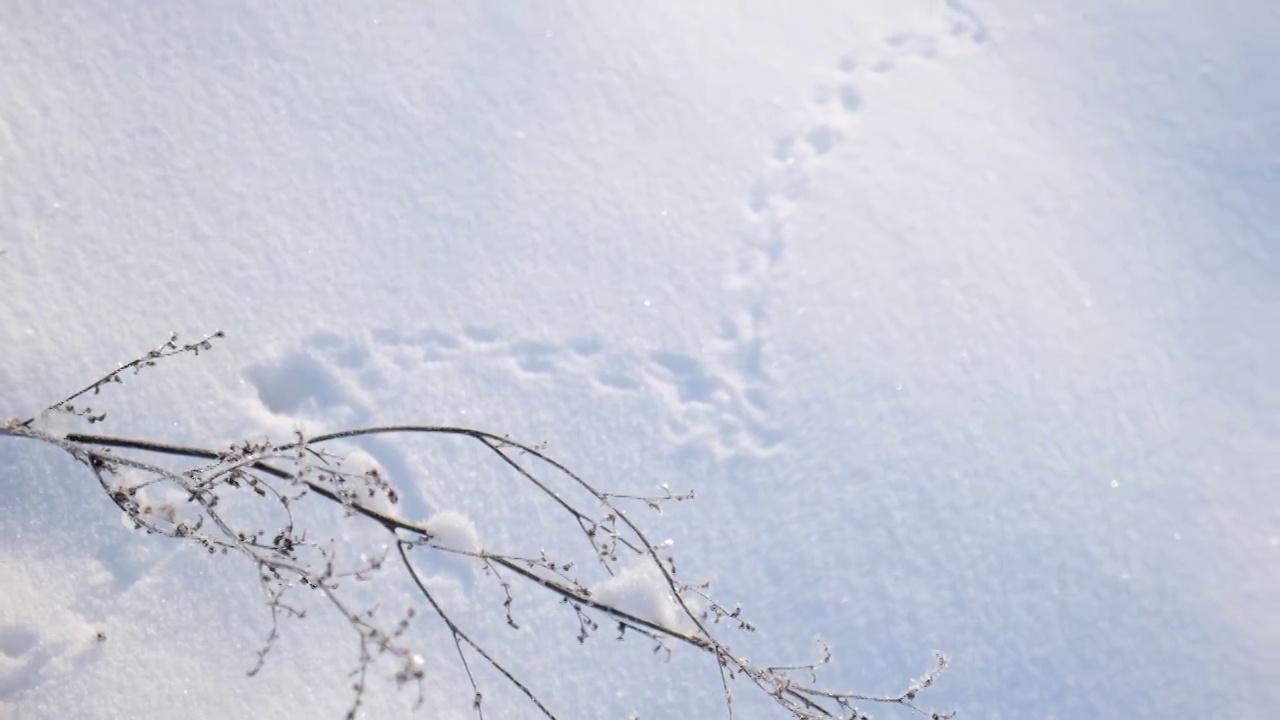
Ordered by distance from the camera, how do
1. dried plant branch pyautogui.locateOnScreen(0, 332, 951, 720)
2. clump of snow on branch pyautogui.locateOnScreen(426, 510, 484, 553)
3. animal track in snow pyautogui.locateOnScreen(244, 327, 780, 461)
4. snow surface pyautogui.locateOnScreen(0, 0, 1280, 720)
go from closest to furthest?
dried plant branch pyautogui.locateOnScreen(0, 332, 951, 720), clump of snow on branch pyautogui.locateOnScreen(426, 510, 484, 553), snow surface pyautogui.locateOnScreen(0, 0, 1280, 720), animal track in snow pyautogui.locateOnScreen(244, 327, 780, 461)

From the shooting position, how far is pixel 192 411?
8.20ft

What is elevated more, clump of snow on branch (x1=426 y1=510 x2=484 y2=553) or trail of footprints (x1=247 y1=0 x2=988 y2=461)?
clump of snow on branch (x1=426 y1=510 x2=484 y2=553)

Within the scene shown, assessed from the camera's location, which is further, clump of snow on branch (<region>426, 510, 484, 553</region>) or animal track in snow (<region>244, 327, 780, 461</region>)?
animal track in snow (<region>244, 327, 780, 461</region>)

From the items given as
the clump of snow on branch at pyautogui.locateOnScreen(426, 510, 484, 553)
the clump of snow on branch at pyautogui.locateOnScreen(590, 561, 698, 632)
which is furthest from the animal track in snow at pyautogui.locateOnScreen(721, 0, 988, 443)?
the clump of snow on branch at pyautogui.locateOnScreen(426, 510, 484, 553)

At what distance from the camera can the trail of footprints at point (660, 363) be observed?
2629 mm

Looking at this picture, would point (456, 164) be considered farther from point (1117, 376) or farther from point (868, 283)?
point (1117, 376)

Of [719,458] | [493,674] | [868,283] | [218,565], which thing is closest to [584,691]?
[493,674]

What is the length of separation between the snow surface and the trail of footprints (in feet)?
0.04

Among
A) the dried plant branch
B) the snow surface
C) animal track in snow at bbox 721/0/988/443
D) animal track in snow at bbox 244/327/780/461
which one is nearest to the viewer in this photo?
the dried plant branch

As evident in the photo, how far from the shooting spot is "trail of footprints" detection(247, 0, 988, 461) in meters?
2.63

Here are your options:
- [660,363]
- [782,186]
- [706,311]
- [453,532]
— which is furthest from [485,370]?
[782,186]

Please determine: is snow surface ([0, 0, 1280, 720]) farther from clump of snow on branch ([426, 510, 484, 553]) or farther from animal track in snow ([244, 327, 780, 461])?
clump of snow on branch ([426, 510, 484, 553])

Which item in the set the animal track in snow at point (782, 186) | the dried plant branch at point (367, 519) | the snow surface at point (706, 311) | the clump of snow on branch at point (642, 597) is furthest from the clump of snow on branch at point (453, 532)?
the animal track in snow at point (782, 186)

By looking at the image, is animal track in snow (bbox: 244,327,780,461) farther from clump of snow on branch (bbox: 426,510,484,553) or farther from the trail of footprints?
clump of snow on branch (bbox: 426,510,484,553)
